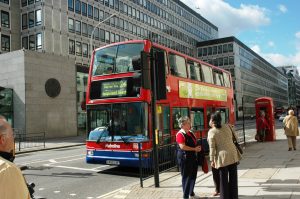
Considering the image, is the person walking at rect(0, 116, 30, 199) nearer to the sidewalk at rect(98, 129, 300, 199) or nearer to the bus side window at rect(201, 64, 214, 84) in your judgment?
the sidewalk at rect(98, 129, 300, 199)

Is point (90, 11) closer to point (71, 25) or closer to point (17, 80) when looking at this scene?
point (71, 25)

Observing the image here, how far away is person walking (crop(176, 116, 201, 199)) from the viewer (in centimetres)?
743

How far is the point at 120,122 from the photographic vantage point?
11789mm

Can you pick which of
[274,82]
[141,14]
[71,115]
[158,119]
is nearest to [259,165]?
[158,119]

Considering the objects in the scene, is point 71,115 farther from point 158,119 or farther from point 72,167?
point 158,119

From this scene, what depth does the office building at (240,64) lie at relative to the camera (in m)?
91.0

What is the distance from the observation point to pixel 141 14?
7056 cm

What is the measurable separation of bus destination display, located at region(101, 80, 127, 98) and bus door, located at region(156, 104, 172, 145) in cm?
128

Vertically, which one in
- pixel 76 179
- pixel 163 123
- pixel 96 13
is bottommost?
pixel 76 179

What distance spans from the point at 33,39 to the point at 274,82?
113m

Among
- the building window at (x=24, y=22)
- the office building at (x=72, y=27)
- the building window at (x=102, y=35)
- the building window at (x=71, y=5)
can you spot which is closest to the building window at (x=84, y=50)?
the office building at (x=72, y=27)

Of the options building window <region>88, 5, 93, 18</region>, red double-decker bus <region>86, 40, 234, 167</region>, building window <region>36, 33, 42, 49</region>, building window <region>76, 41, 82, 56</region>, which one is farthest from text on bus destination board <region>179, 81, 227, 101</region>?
building window <region>88, 5, 93, 18</region>

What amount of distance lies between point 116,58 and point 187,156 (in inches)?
225

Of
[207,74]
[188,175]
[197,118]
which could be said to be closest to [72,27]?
[207,74]
